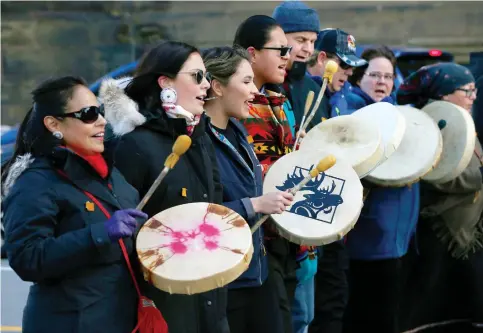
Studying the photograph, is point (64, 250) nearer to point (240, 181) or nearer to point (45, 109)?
point (45, 109)

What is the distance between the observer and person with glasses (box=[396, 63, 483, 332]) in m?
5.91

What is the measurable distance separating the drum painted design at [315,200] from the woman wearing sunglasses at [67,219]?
3.27 ft

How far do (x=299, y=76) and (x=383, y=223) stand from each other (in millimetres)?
1112

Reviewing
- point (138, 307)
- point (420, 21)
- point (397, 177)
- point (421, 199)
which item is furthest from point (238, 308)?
point (420, 21)

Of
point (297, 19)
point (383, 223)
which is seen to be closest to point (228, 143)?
point (297, 19)

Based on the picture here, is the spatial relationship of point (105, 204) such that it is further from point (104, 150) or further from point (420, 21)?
point (420, 21)

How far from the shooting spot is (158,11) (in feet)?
52.0

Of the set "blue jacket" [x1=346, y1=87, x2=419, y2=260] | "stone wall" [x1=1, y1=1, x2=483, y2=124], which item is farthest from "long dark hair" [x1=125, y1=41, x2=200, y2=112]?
"stone wall" [x1=1, y1=1, x2=483, y2=124]

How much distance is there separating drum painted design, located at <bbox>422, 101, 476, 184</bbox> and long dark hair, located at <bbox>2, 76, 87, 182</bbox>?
2.87 meters

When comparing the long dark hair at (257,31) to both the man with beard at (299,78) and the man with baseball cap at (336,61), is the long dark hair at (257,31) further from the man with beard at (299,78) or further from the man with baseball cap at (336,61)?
the man with baseball cap at (336,61)

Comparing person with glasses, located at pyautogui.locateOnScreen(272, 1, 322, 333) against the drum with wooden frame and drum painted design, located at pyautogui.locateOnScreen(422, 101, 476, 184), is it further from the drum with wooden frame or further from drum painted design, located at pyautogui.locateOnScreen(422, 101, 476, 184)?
drum painted design, located at pyautogui.locateOnScreen(422, 101, 476, 184)

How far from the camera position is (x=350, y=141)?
4727mm

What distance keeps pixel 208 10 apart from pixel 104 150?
41.0 feet

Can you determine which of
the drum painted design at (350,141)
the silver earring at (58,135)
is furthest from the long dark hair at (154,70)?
the drum painted design at (350,141)
